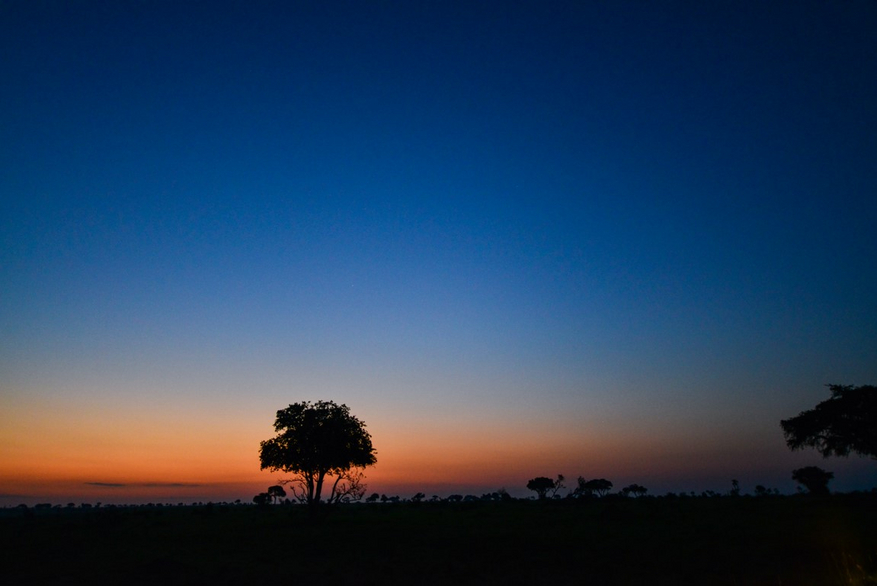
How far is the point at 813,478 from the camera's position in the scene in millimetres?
76125

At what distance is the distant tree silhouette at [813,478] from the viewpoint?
244 ft

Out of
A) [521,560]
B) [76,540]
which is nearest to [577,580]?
[521,560]

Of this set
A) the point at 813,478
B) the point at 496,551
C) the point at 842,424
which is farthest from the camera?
the point at 813,478

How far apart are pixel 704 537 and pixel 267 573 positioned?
80.4ft

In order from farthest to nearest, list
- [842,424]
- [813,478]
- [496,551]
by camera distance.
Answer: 1. [813,478]
2. [842,424]
3. [496,551]

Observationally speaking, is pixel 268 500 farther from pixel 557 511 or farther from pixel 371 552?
pixel 371 552

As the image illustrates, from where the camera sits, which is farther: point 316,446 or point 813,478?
point 813,478

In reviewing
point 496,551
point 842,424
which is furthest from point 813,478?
point 496,551

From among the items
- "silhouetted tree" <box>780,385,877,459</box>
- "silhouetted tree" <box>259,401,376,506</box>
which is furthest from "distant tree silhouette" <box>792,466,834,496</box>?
"silhouetted tree" <box>259,401,376,506</box>

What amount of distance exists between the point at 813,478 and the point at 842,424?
4472 centimetres

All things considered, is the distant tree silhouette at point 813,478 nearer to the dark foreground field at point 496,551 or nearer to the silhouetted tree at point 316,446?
the dark foreground field at point 496,551

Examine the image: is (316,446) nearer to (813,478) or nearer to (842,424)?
(842,424)

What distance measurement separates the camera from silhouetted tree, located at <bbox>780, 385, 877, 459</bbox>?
40.5m

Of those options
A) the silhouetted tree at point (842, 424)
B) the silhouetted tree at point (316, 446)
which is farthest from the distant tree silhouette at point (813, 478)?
the silhouetted tree at point (316, 446)
